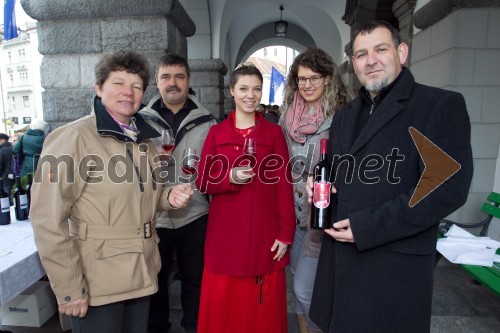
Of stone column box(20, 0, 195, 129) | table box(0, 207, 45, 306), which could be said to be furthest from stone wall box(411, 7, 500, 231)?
table box(0, 207, 45, 306)

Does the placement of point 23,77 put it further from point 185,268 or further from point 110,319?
point 110,319

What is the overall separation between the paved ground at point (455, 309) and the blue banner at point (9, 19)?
6676 mm

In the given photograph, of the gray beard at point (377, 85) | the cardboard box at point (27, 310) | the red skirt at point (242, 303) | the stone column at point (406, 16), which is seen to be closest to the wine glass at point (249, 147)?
the gray beard at point (377, 85)

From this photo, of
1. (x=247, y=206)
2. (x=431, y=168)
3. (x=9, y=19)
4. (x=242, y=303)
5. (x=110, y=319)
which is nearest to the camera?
(x=431, y=168)

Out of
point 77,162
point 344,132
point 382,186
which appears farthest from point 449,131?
point 77,162

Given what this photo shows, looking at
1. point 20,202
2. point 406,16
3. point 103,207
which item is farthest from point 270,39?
point 103,207

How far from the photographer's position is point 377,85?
5.65ft

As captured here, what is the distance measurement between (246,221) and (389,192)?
0.97 meters

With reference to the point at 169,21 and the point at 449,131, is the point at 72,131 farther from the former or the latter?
the point at 169,21

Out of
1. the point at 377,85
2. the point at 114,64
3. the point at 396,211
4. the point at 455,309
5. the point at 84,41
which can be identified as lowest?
the point at 455,309

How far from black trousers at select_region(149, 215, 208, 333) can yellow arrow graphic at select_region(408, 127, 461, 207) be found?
5.76 ft

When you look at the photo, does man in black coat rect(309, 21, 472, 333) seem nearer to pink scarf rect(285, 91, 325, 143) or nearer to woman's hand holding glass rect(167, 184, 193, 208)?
pink scarf rect(285, 91, 325, 143)

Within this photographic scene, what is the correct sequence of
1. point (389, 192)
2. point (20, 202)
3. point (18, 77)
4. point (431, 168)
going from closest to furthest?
point (431, 168), point (389, 192), point (20, 202), point (18, 77)

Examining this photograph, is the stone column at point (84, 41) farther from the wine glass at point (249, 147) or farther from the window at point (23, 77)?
the window at point (23, 77)
